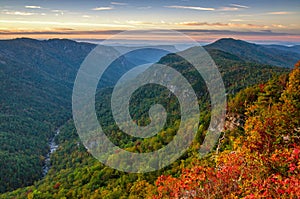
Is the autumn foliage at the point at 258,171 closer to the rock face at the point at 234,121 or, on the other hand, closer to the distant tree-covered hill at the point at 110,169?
the distant tree-covered hill at the point at 110,169

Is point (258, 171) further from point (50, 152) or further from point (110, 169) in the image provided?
point (50, 152)

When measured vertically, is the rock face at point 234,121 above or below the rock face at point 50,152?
above

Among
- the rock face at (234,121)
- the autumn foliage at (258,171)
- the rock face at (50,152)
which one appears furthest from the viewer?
the rock face at (50,152)

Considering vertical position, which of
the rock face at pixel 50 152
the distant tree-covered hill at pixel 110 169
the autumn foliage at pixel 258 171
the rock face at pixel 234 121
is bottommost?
the rock face at pixel 50 152

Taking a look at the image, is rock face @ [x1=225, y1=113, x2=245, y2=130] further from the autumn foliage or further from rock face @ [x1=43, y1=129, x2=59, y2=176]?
rock face @ [x1=43, y1=129, x2=59, y2=176]

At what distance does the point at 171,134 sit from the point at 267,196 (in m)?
69.7

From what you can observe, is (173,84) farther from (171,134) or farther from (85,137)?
(171,134)

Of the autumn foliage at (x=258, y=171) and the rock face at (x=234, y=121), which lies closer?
the autumn foliage at (x=258, y=171)

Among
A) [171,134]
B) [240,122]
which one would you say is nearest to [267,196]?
[240,122]

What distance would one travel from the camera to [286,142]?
59.9 feet

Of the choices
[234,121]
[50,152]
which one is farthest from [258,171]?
[50,152]

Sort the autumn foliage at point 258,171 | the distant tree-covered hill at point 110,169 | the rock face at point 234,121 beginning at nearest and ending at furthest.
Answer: the autumn foliage at point 258,171
the rock face at point 234,121
the distant tree-covered hill at point 110,169

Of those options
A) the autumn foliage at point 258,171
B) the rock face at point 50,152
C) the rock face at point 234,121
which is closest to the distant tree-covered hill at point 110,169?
the rock face at point 234,121

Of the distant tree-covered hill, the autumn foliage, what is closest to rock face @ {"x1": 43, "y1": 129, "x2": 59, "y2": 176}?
the distant tree-covered hill
